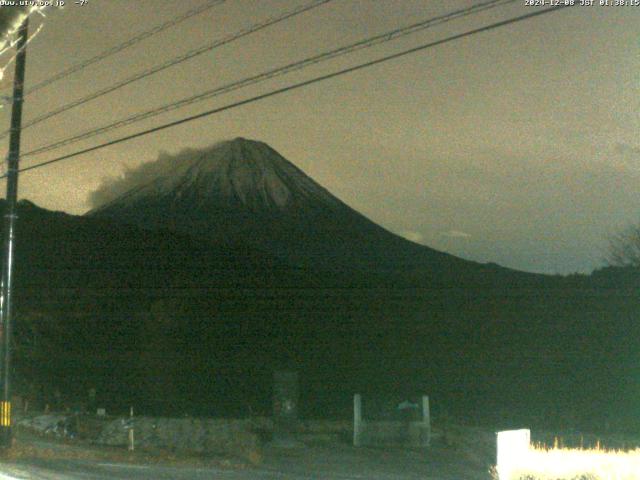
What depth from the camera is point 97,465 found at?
14375 millimetres

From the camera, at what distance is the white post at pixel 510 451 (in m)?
10.6

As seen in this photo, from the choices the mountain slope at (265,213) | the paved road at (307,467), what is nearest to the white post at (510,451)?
the paved road at (307,467)

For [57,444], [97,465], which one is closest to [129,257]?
[57,444]

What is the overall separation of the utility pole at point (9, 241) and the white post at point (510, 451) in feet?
30.3

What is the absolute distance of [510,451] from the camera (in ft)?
35.8

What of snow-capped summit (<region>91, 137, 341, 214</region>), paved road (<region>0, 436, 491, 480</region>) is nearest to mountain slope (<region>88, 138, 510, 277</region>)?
snow-capped summit (<region>91, 137, 341, 214</region>)

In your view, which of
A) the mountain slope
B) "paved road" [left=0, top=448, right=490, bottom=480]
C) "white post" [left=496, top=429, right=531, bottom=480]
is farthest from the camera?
the mountain slope

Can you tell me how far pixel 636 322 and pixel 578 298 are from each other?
6494 mm

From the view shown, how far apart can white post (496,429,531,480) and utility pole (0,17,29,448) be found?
364 inches

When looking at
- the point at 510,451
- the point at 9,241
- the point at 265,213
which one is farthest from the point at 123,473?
the point at 265,213

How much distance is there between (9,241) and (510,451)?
9995 millimetres

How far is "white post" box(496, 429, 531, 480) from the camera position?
10.6 metres

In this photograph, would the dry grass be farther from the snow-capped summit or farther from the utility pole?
the snow-capped summit

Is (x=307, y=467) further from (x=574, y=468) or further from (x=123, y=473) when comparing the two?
(x=574, y=468)
